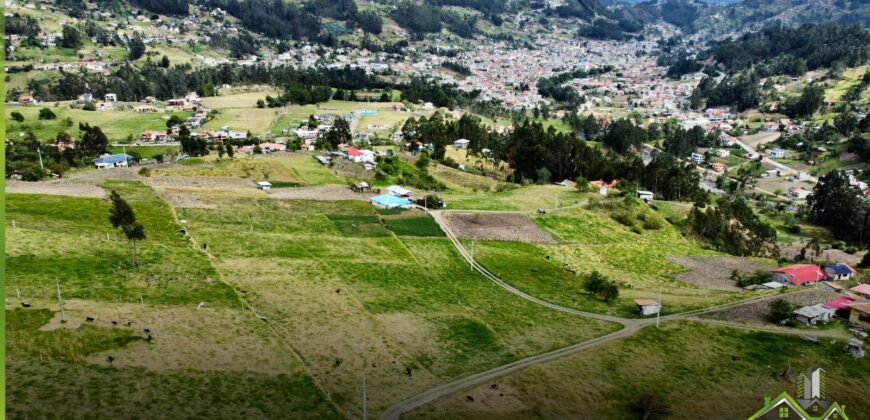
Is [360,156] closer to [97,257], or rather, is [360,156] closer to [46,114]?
[97,257]

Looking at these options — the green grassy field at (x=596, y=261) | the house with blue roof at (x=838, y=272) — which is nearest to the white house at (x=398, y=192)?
the green grassy field at (x=596, y=261)

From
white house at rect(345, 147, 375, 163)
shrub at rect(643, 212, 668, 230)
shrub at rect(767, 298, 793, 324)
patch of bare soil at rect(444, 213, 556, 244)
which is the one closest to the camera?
shrub at rect(767, 298, 793, 324)

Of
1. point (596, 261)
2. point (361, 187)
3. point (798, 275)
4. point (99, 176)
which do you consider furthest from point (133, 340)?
point (798, 275)

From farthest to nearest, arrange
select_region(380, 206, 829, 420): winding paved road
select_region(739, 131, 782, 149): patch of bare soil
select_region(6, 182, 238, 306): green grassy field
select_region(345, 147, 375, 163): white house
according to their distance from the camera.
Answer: select_region(739, 131, 782, 149): patch of bare soil
select_region(345, 147, 375, 163): white house
select_region(6, 182, 238, 306): green grassy field
select_region(380, 206, 829, 420): winding paved road

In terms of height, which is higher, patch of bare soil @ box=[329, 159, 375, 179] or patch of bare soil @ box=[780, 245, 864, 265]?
patch of bare soil @ box=[329, 159, 375, 179]

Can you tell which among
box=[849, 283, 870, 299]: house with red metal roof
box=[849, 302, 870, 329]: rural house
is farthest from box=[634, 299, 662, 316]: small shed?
box=[849, 283, 870, 299]: house with red metal roof

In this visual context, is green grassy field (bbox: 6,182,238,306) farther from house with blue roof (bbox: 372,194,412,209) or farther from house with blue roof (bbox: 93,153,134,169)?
house with blue roof (bbox: 93,153,134,169)
